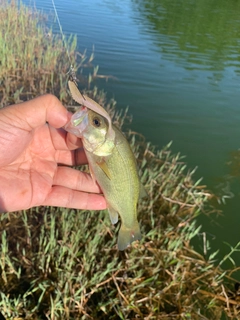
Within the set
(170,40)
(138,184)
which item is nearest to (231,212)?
(138,184)

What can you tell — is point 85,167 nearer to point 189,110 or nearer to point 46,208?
point 46,208

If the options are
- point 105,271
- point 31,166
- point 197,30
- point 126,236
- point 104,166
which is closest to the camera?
point 104,166

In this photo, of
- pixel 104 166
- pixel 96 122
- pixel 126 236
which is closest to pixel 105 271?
pixel 126 236

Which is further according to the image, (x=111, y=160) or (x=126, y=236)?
(x=126, y=236)

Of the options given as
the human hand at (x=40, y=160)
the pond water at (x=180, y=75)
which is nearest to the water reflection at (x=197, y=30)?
the pond water at (x=180, y=75)

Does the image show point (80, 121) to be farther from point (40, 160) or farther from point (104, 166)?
point (40, 160)

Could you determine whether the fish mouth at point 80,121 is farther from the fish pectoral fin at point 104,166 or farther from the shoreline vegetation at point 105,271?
the shoreline vegetation at point 105,271
